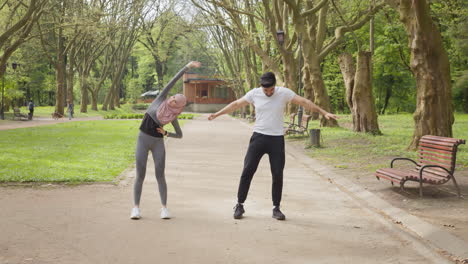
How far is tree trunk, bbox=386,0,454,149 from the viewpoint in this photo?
12508 mm

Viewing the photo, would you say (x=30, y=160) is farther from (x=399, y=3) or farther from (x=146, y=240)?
(x=399, y=3)

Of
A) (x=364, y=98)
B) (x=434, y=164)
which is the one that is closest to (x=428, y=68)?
(x=434, y=164)

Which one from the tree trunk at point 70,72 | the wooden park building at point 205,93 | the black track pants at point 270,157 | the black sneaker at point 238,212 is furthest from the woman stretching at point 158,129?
the wooden park building at point 205,93

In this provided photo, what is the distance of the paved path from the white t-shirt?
1129mm

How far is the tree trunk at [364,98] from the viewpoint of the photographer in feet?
64.4

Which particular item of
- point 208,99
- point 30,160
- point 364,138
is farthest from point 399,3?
point 208,99

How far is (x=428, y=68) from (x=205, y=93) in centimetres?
6790

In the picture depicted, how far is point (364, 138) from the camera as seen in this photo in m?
18.0

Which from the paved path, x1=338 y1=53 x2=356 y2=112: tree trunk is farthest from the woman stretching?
x1=338 y1=53 x2=356 y2=112: tree trunk

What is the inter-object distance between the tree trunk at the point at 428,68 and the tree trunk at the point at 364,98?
22.2ft

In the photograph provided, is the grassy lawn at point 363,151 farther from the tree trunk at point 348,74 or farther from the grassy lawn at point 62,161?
the grassy lawn at point 62,161

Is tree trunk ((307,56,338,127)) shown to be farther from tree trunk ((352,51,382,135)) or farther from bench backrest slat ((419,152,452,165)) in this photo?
bench backrest slat ((419,152,452,165))

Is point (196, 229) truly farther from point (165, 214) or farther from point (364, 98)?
point (364, 98)

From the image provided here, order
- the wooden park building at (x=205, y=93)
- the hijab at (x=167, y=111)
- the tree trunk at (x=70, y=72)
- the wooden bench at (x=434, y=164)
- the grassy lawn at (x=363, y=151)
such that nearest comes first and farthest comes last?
1. the hijab at (x=167, y=111)
2. the wooden bench at (x=434, y=164)
3. the grassy lawn at (x=363, y=151)
4. the tree trunk at (x=70, y=72)
5. the wooden park building at (x=205, y=93)
